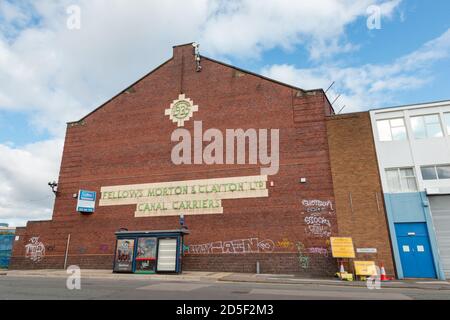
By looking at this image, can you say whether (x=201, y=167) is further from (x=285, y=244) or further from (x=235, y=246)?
(x=285, y=244)

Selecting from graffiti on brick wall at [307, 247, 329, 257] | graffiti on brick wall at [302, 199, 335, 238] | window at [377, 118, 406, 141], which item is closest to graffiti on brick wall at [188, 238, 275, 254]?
graffiti on brick wall at [307, 247, 329, 257]

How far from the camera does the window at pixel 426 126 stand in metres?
18.7

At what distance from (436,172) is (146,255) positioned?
17.7m

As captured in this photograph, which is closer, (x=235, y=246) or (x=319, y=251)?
(x=319, y=251)

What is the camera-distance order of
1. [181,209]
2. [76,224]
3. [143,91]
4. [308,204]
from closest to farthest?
[308,204]
[181,209]
[76,224]
[143,91]

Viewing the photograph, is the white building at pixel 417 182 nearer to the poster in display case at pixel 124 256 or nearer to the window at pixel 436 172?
the window at pixel 436 172

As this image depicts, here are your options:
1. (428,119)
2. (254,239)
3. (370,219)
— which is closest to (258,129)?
(254,239)

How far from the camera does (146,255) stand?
1822cm

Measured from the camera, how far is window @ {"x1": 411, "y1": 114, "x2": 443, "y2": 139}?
1870 centimetres

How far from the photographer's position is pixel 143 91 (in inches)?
1015

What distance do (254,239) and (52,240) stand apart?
1575 centimetres

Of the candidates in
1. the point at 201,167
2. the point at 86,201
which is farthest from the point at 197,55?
the point at 86,201

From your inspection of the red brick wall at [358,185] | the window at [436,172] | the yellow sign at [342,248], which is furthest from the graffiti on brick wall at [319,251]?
the window at [436,172]

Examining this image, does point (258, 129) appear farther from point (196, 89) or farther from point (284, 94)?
point (196, 89)
